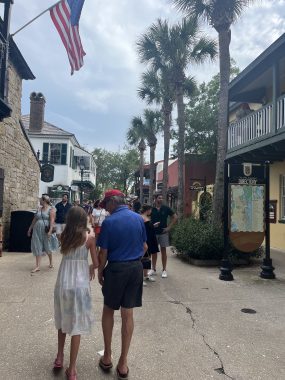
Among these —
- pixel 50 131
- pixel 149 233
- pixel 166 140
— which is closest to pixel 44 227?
pixel 149 233

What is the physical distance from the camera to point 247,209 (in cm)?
Result: 803

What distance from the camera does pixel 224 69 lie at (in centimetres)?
1130

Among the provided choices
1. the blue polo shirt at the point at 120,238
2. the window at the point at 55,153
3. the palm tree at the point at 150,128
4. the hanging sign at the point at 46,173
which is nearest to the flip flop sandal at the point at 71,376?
the blue polo shirt at the point at 120,238

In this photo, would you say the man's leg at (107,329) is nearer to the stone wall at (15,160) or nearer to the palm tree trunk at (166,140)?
the stone wall at (15,160)

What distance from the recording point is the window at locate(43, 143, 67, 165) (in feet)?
95.6

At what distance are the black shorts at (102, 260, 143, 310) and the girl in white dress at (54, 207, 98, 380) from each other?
181 millimetres

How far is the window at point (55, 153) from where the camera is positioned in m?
29.1

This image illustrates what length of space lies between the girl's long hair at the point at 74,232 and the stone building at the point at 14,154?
7.75m

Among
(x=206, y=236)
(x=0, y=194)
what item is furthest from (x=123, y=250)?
(x=0, y=194)

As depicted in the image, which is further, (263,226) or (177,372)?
(263,226)

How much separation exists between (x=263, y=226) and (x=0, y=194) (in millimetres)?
7179

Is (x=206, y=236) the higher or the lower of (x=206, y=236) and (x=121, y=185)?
the lower

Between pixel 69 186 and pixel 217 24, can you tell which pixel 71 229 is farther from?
pixel 69 186

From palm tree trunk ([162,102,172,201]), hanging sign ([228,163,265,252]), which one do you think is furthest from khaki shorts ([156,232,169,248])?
palm tree trunk ([162,102,172,201])
